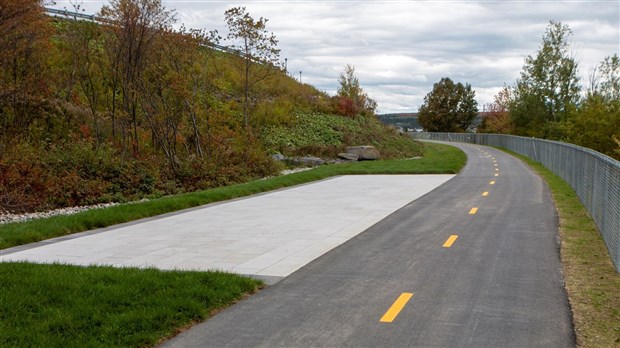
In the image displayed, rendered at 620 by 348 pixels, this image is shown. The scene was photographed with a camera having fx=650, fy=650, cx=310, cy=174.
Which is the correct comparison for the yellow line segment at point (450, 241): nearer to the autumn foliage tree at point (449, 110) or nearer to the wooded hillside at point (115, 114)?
the wooded hillside at point (115, 114)

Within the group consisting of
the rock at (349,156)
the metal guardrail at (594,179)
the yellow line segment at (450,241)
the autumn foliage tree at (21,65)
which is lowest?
the yellow line segment at (450,241)

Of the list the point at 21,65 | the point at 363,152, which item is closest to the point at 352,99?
the point at 363,152

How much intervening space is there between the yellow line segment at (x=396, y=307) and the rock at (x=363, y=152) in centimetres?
3528

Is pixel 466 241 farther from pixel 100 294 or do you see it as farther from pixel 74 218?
pixel 74 218

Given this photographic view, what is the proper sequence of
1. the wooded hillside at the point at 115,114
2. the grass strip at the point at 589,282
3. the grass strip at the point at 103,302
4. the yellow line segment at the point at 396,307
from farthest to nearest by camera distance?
1. the wooded hillside at the point at 115,114
2. the yellow line segment at the point at 396,307
3. the grass strip at the point at 589,282
4. the grass strip at the point at 103,302

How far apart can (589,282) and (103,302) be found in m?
6.55

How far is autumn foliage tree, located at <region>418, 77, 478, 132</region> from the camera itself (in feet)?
380

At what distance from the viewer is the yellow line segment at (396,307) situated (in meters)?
7.31

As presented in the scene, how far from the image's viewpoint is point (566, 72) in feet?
218

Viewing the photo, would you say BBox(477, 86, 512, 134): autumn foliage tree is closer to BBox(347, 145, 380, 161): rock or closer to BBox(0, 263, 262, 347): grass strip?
BBox(347, 145, 380, 161): rock

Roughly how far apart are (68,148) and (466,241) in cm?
1507

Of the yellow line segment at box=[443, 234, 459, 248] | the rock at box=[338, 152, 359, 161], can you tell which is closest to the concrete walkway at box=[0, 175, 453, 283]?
the yellow line segment at box=[443, 234, 459, 248]

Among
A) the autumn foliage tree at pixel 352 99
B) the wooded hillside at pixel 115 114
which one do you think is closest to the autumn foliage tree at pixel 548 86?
the autumn foliage tree at pixel 352 99

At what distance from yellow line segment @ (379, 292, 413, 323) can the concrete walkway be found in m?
2.02
